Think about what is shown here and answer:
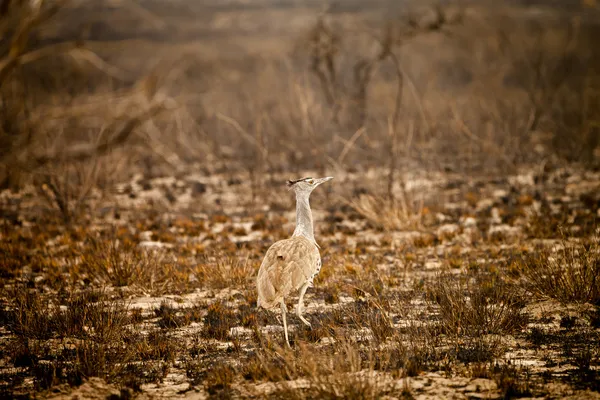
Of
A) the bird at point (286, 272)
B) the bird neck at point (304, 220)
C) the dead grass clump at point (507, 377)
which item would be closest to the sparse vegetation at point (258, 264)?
the dead grass clump at point (507, 377)

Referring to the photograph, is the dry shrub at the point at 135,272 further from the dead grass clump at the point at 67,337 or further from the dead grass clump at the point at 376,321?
the dead grass clump at the point at 376,321

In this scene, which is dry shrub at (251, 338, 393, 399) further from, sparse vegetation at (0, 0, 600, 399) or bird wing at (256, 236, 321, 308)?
bird wing at (256, 236, 321, 308)

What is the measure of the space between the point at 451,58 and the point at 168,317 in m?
38.8

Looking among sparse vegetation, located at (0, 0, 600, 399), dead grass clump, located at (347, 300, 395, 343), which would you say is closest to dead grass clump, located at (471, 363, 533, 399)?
sparse vegetation, located at (0, 0, 600, 399)

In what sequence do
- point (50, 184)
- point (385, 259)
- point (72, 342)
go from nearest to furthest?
point (72, 342) < point (385, 259) < point (50, 184)

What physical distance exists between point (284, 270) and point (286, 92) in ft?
78.1

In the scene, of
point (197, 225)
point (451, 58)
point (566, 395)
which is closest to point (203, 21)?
point (451, 58)

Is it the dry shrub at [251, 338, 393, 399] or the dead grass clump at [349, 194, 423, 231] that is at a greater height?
the dead grass clump at [349, 194, 423, 231]

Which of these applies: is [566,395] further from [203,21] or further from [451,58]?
[203,21]

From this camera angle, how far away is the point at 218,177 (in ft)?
50.9

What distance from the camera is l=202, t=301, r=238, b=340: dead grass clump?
5.43 m

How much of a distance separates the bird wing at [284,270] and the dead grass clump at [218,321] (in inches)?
29.4

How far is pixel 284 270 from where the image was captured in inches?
Answer: 196

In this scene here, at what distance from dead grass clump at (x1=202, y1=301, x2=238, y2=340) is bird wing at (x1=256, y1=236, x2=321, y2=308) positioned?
2.45ft
